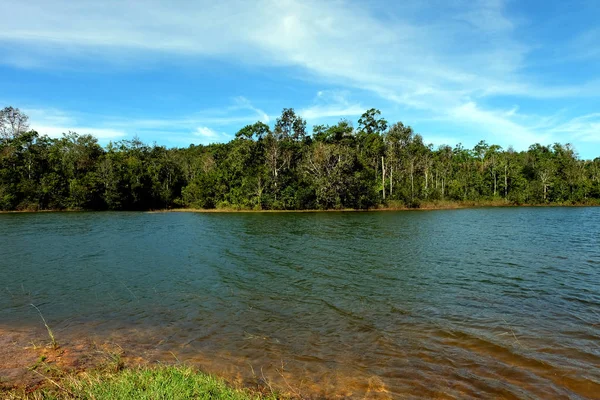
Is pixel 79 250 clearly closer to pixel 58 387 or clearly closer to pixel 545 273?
pixel 58 387

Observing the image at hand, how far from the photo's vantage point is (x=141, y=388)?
573 cm

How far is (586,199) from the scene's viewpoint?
91.6 m

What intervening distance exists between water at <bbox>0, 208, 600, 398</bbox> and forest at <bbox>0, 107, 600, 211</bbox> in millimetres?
50823

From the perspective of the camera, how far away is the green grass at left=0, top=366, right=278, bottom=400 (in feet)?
17.9

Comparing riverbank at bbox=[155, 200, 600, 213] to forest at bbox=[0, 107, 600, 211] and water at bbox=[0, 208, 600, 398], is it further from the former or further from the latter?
water at bbox=[0, 208, 600, 398]

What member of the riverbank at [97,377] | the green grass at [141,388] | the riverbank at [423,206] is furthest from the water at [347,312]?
the riverbank at [423,206]

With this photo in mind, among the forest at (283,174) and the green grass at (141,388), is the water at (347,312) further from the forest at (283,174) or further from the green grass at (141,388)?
the forest at (283,174)

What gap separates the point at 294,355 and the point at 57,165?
93.7 meters

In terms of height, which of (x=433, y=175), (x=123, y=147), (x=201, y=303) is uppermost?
(x=123, y=147)

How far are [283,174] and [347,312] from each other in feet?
218

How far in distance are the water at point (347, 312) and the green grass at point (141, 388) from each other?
1275mm

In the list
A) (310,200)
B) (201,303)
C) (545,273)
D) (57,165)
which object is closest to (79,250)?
(201,303)

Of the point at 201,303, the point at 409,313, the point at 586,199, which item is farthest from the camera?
the point at 586,199

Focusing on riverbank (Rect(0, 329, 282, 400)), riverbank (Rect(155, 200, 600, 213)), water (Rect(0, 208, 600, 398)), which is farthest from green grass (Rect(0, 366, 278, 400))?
riverbank (Rect(155, 200, 600, 213))
